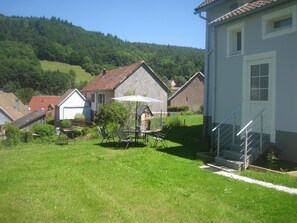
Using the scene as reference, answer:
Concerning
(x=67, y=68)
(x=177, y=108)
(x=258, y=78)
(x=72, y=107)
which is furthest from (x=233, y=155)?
(x=67, y=68)

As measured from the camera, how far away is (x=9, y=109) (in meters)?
54.6

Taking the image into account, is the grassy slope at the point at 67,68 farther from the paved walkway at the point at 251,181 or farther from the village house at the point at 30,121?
the paved walkway at the point at 251,181

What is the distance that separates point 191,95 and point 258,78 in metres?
44.1

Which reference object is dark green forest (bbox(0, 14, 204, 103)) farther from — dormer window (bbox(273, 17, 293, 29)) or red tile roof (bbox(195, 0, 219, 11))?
dormer window (bbox(273, 17, 293, 29))

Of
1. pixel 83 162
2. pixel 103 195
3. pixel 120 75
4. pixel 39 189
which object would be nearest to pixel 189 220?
pixel 103 195

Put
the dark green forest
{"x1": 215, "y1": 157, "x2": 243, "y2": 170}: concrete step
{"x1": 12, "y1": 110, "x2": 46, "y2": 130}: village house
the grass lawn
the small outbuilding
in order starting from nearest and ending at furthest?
the grass lawn, {"x1": 215, "y1": 157, "x2": 243, "y2": 170}: concrete step, {"x1": 12, "y1": 110, "x2": 46, "y2": 130}: village house, the small outbuilding, the dark green forest

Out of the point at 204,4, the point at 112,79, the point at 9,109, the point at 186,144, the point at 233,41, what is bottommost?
the point at 186,144

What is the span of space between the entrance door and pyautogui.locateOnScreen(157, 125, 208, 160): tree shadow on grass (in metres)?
2.66

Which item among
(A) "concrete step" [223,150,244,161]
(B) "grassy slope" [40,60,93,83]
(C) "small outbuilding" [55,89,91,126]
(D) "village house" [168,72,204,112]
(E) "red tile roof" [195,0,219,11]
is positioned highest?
(B) "grassy slope" [40,60,93,83]

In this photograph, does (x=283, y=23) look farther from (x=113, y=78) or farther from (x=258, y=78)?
(x=113, y=78)

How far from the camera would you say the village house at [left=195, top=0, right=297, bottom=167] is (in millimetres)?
10180

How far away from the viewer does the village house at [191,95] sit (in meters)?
55.0

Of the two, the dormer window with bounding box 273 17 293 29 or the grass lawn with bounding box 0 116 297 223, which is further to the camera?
the dormer window with bounding box 273 17 293 29

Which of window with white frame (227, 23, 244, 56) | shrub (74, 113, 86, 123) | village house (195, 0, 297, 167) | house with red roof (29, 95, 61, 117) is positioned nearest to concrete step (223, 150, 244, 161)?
village house (195, 0, 297, 167)
